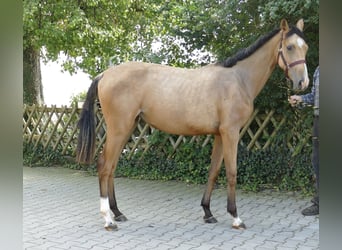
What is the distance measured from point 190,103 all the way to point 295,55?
1.11 meters

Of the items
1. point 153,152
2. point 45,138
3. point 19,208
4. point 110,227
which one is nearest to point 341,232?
point 19,208

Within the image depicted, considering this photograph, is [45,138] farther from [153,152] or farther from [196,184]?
[196,184]

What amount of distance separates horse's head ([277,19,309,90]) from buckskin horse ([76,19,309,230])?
1 cm

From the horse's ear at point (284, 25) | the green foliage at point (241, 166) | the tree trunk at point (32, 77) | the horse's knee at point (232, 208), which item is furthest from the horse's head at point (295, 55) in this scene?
the tree trunk at point (32, 77)

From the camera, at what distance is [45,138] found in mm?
7891

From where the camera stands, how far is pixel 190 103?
4.09m

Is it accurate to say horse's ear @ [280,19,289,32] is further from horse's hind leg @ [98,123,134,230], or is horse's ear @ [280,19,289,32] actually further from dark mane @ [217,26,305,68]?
horse's hind leg @ [98,123,134,230]

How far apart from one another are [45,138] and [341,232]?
7.88 m

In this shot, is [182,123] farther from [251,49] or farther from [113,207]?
[113,207]

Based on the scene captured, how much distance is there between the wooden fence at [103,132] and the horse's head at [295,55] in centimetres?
171

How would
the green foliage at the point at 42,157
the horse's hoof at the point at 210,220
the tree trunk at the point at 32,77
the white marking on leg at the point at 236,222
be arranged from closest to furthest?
1. the white marking on leg at the point at 236,222
2. the horse's hoof at the point at 210,220
3. the green foliage at the point at 42,157
4. the tree trunk at the point at 32,77

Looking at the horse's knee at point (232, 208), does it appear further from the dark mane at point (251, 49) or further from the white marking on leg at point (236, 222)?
the dark mane at point (251, 49)

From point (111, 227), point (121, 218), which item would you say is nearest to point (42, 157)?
point (121, 218)

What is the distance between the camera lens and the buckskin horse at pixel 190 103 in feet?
12.9
